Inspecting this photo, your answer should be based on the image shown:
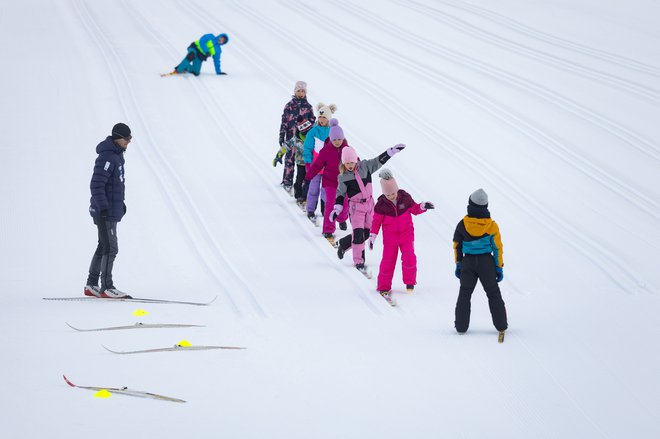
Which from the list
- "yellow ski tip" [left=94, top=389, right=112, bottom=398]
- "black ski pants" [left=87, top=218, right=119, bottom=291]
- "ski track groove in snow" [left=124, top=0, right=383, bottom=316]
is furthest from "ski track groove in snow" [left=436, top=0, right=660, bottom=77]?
"yellow ski tip" [left=94, top=389, right=112, bottom=398]

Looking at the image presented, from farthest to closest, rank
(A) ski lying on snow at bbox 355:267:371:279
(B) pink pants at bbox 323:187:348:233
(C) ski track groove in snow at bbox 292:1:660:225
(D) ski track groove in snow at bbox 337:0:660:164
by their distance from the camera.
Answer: (D) ski track groove in snow at bbox 337:0:660:164
(C) ski track groove in snow at bbox 292:1:660:225
(B) pink pants at bbox 323:187:348:233
(A) ski lying on snow at bbox 355:267:371:279

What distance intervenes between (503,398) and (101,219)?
15.3 feet

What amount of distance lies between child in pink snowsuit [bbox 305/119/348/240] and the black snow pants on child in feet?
9.28

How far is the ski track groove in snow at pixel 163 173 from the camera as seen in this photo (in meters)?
11.1

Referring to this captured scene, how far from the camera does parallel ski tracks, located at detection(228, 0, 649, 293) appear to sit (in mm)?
10648

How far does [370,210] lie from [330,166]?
1.16m

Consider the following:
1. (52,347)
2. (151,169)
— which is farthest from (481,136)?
(52,347)

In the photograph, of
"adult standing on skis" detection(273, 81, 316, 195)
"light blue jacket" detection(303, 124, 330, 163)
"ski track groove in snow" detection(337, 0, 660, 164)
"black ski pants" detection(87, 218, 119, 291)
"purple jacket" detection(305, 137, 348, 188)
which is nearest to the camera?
"black ski pants" detection(87, 218, 119, 291)

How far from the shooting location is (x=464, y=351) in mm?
8195

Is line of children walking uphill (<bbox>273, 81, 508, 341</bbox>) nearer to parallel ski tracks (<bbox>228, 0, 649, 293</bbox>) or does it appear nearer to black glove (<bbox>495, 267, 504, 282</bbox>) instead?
black glove (<bbox>495, 267, 504, 282</bbox>)

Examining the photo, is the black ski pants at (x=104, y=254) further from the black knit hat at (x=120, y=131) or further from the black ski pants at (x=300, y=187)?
the black ski pants at (x=300, y=187)

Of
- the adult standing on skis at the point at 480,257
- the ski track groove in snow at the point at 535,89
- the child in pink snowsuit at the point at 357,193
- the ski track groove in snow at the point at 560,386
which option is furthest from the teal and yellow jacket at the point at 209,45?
the ski track groove in snow at the point at 560,386

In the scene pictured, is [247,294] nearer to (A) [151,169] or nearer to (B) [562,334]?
(B) [562,334]

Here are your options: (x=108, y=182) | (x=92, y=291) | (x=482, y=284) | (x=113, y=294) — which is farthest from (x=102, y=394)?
(x=482, y=284)
